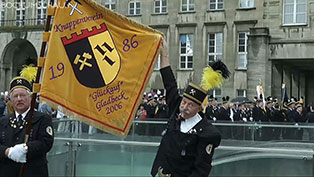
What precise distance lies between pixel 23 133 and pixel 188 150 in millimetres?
1875

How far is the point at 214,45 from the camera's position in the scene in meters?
32.2

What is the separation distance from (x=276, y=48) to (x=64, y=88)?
22.0 meters

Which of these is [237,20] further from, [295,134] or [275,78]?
[295,134]

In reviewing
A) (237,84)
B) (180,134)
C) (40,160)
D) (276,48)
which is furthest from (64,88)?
(237,84)

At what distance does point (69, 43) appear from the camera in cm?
529

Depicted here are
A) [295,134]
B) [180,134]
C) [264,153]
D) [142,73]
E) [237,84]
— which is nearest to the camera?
[180,134]

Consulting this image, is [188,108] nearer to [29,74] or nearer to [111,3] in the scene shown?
[29,74]

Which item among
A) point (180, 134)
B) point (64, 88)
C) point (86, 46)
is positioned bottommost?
point (180, 134)

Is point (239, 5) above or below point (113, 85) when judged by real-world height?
above

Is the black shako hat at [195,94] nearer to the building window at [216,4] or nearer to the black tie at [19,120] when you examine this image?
the black tie at [19,120]

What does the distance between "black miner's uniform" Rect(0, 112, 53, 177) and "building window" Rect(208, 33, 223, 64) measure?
2755cm

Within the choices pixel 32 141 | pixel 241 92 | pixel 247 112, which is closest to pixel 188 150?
pixel 32 141

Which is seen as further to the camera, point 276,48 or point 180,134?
point 276,48

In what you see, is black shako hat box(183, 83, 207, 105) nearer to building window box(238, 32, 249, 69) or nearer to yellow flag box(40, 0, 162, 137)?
yellow flag box(40, 0, 162, 137)
